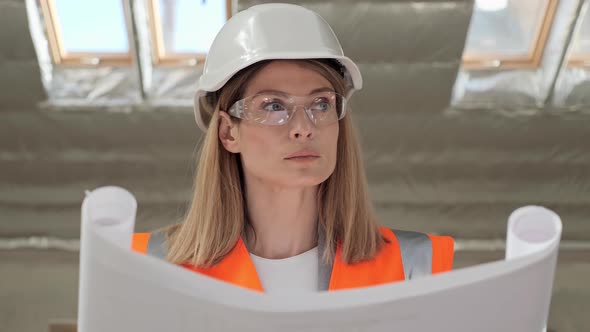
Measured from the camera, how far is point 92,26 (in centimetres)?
532

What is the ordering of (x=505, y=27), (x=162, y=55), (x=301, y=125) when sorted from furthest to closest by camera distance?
(x=162, y=55), (x=505, y=27), (x=301, y=125)

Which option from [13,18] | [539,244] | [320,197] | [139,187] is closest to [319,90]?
[320,197]

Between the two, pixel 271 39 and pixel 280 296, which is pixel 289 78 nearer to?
pixel 271 39

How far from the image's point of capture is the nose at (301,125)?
1.76 metres

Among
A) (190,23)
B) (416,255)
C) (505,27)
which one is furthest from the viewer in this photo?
(505,27)

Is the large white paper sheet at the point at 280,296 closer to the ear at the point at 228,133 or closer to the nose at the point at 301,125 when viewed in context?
the nose at the point at 301,125

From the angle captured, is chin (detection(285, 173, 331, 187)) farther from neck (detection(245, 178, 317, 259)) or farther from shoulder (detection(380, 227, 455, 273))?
shoulder (detection(380, 227, 455, 273))

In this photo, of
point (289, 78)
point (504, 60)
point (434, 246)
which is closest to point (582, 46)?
point (504, 60)

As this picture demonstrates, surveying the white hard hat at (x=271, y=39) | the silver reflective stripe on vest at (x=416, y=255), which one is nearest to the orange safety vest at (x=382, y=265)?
the silver reflective stripe on vest at (x=416, y=255)

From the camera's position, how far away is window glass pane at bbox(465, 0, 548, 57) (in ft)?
16.6

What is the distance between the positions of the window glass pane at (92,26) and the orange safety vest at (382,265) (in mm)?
3470

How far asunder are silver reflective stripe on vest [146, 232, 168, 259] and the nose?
1.42 feet

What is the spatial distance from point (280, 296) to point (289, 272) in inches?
42.3

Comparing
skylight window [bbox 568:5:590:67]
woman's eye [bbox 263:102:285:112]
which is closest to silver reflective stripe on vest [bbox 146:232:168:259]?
woman's eye [bbox 263:102:285:112]
